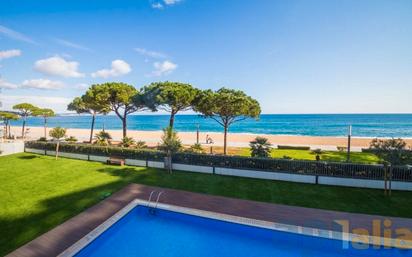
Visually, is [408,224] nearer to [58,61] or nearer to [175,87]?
[175,87]

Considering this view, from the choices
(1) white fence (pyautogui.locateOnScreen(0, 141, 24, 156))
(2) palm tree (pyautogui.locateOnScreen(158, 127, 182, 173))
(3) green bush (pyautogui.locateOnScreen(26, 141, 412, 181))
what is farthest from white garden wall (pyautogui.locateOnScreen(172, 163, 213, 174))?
(1) white fence (pyautogui.locateOnScreen(0, 141, 24, 156))

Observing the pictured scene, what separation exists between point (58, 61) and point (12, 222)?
886 inches

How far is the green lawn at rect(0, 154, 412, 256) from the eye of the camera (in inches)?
252

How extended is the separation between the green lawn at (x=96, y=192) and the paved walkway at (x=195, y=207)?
44cm

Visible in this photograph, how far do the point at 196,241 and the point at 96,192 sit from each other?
17.4 feet

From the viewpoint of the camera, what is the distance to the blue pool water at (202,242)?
5.21 m

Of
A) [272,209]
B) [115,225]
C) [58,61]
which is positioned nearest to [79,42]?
[58,61]

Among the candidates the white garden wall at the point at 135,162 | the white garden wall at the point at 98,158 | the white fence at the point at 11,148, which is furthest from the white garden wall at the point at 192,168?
the white fence at the point at 11,148

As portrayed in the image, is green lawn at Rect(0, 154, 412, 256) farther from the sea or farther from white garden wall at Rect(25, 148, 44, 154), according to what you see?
the sea

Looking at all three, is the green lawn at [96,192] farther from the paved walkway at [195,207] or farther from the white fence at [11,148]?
the white fence at [11,148]

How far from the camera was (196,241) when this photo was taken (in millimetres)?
5793

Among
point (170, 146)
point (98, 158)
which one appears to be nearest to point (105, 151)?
point (98, 158)

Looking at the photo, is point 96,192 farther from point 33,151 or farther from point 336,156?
point 336,156

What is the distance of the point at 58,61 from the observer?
22953 millimetres
